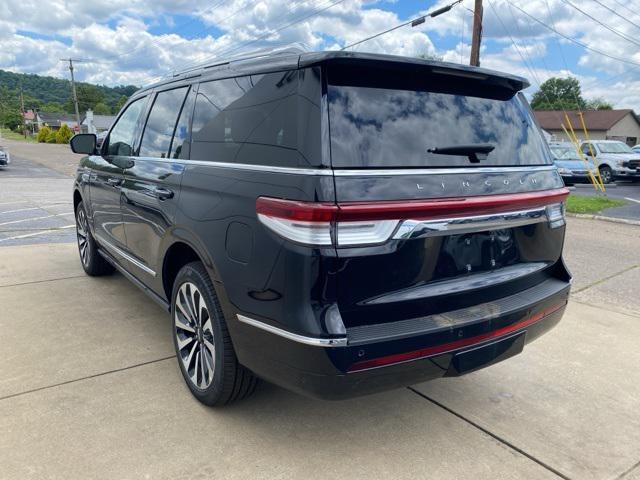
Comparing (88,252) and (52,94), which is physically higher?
(52,94)

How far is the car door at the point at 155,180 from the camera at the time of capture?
122 inches

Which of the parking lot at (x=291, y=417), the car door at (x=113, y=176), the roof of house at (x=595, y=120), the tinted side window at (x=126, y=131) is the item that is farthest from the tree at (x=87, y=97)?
the parking lot at (x=291, y=417)

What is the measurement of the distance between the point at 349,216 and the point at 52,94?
5833 inches

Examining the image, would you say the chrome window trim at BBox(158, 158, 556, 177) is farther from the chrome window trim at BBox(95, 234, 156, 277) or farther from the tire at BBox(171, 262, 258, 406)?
the chrome window trim at BBox(95, 234, 156, 277)

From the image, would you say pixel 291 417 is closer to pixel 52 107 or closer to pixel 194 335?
pixel 194 335

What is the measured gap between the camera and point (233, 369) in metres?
2.63

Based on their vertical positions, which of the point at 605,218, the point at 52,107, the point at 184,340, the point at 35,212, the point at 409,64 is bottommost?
the point at 605,218

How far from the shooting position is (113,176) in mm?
4094

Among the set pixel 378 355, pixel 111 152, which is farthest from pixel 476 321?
pixel 111 152

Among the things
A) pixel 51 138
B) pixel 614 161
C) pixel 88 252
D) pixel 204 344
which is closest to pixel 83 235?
pixel 88 252

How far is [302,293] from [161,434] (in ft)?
4.15

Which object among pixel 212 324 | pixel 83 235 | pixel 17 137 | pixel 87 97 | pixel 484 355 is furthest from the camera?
pixel 87 97

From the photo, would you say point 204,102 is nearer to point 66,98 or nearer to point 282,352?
point 282,352

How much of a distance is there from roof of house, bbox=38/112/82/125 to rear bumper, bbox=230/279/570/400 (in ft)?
402
